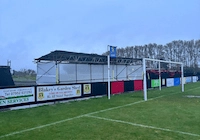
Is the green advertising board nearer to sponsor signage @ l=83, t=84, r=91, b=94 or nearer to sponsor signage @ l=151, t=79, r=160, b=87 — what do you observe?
sponsor signage @ l=151, t=79, r=160, b=87

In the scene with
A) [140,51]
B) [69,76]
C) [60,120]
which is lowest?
[60,120]

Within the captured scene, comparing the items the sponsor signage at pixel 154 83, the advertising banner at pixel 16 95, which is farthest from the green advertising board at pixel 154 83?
the advertising banner at pixel 16 95

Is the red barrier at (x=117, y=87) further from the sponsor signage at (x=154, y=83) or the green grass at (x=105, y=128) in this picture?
the green grass at (x=105, y=128)

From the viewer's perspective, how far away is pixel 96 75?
94.4 ft

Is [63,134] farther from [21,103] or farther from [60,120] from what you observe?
[21,103]

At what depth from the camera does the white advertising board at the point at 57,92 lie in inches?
485

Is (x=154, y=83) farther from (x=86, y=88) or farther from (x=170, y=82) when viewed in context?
(x=86, y=88)

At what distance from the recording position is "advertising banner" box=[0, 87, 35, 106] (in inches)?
409

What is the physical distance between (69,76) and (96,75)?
5.12 metres

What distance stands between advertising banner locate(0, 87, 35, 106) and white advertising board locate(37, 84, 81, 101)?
56 centimetres

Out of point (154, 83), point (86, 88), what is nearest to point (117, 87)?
point (86, 88)

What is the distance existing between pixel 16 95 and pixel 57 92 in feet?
9.38

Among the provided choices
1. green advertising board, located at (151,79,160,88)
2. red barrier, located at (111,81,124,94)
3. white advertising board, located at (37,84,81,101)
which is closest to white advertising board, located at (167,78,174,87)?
green advertising board, located at (151,79,160,88)

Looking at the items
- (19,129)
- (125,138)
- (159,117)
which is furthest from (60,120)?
(159,117)
